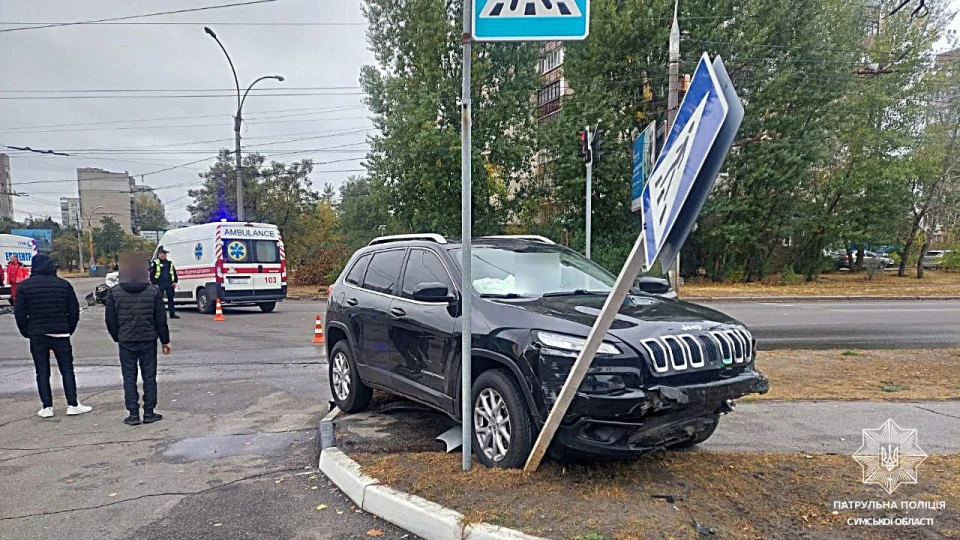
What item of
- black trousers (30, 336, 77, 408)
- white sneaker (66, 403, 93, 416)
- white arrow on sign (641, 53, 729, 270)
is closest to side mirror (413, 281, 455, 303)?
white arrow on sign (641, 53, 729, 270)

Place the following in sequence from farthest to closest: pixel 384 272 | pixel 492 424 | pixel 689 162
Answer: pixel 384 272 < pixel 492 424 < pixel 689 162

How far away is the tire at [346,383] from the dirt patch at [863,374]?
4.20 meters

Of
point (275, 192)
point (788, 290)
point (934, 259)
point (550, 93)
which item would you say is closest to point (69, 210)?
point (275, 192)

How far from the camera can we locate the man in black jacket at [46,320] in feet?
20.8

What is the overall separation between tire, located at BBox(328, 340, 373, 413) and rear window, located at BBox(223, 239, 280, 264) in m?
11.8

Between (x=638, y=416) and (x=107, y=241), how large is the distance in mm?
79519

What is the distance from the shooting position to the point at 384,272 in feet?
19.3

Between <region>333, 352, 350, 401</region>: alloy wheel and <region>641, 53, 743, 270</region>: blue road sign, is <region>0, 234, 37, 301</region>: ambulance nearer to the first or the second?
<region>333, 352, 350, 401</region>: alloy wheel

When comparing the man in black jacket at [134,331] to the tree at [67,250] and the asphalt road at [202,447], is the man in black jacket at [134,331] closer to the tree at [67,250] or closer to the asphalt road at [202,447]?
the asphalt road at [202,447]

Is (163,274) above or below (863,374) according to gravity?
above

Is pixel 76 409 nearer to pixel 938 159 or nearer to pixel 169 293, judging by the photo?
pixel 169 293

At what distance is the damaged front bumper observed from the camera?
347 centimetres

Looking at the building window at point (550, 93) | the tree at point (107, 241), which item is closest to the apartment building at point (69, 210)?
the tree at point (107, 241)

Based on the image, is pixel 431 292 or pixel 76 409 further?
pixel 76 409
